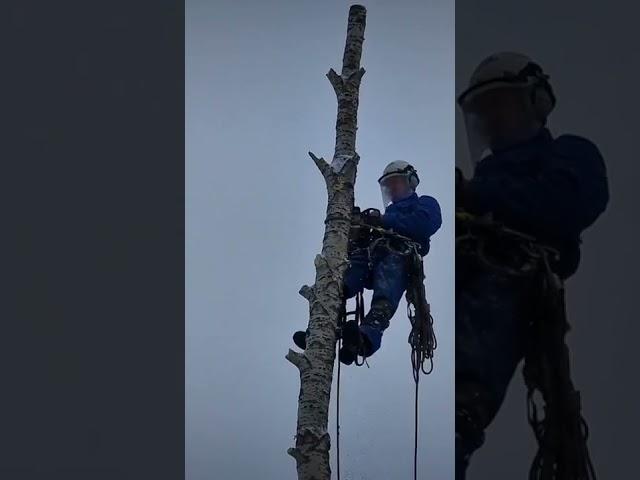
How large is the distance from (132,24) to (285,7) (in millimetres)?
595

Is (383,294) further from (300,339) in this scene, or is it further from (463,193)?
(463,193)

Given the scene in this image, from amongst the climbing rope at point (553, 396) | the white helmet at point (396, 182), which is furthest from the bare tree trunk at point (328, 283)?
the climbing rope at point (553, 396)

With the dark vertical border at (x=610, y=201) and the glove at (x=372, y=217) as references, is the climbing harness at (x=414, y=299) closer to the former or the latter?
the glove at (x=372, y=217)

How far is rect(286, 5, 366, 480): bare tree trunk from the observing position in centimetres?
305

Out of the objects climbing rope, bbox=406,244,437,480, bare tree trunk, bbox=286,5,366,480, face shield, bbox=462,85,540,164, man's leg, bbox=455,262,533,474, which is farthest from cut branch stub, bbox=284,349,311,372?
face shield, bbox=462,85,540,164

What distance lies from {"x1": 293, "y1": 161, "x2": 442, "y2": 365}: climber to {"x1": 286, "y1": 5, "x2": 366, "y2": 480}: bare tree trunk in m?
0.06

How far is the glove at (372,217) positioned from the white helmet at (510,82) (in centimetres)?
43

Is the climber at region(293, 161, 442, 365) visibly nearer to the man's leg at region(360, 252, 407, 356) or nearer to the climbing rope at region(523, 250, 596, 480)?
the man's leg at region(360, 252, 407, 356)

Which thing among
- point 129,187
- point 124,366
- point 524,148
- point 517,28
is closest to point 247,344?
point 124,366

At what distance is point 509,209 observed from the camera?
9.69 feet

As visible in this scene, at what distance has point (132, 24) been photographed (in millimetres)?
3092

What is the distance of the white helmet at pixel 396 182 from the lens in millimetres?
3273

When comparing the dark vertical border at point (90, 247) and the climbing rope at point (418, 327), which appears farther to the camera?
the climbing rope at point (418, 327)

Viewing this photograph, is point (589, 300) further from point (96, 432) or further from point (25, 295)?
point (25, 295)
